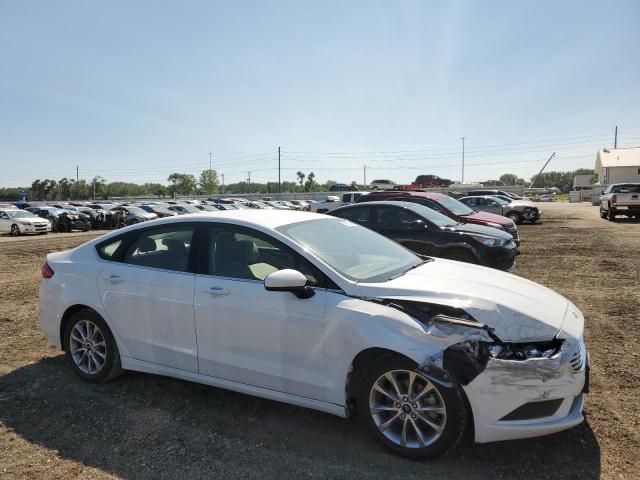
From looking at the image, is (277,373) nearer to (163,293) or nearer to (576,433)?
(163,293)

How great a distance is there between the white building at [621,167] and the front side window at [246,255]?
222 ft

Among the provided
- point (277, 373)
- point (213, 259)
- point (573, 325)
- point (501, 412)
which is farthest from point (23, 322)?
point (573, 325)

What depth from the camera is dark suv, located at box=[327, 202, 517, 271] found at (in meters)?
8.03

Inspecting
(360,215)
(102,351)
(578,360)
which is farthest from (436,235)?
(102,351)

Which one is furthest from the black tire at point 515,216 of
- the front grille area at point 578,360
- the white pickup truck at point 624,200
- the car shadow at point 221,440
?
the front grille area at point 578,360

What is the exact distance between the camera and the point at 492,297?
118 inches

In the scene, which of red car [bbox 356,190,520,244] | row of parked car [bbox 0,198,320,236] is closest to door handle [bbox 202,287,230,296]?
red car [bbox 356,190,520,244]

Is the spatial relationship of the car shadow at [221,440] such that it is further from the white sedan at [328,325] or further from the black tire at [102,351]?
the white sedan at [328,325]

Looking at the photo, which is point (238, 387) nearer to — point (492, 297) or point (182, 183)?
point (492, 297)

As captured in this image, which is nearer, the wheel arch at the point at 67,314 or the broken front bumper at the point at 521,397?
the broken front bumper at the point at 521,397

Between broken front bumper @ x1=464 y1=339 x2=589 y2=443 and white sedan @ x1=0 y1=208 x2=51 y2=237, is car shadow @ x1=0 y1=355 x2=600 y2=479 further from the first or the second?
white sedan @ x1=0 y1=208 x2=51 y2=237

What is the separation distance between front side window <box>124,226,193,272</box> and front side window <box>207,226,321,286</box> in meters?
0.26

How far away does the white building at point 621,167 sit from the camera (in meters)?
59.2

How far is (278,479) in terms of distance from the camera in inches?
108
